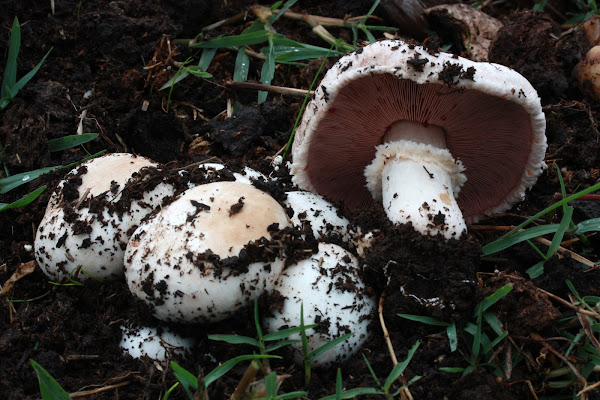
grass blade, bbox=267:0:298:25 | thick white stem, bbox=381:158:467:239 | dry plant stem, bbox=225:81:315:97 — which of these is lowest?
dry plant stem, bbox=225:81:315:97

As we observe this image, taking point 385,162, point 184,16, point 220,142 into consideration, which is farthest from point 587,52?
point 184,16

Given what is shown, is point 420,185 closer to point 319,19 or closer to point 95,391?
point 95,391

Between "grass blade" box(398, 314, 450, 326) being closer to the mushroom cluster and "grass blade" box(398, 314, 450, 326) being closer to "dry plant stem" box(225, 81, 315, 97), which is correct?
the mushroom cluster

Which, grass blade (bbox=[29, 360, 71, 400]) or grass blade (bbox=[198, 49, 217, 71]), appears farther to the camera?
grass blade (bbox=[198, 49, 217, 71])

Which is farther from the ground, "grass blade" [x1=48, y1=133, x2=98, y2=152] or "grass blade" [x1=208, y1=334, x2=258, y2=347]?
"grass blade" [x1=208, y1=334, x2=258, y2=347]

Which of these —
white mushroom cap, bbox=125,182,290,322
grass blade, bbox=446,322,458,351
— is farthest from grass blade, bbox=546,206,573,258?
white mushroom cap, bbox=125,182,290,322

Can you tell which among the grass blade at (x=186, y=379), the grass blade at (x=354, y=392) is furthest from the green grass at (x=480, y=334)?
the grass blade at (x=186, y=379)

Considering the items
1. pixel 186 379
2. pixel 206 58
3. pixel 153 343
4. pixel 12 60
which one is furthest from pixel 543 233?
pixel 12 60
